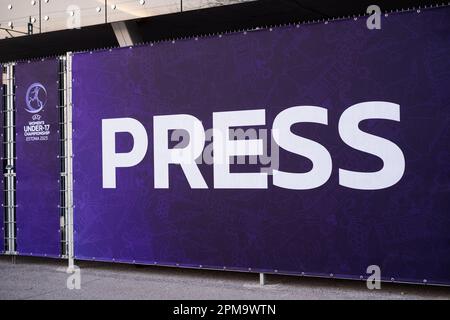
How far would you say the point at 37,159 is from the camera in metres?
7.91

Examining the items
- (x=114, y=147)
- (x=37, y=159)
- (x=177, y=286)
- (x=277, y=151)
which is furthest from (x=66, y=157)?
(x=277, y=151)

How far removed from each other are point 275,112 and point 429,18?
1.85m

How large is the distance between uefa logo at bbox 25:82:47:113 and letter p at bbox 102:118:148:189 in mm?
1090

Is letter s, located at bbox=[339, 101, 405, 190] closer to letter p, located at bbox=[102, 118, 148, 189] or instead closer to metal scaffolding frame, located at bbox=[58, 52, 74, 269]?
letter p, located at bbox=[102, 118, 148, 189]

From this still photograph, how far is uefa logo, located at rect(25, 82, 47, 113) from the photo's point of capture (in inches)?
311

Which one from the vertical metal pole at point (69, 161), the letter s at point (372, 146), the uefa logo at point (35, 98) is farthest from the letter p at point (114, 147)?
the letter s at point (372, 146)

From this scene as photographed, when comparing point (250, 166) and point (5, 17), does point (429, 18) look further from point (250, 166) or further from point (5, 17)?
point (5, 17)

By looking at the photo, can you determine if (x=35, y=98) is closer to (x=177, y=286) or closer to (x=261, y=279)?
(x=177, y=286)

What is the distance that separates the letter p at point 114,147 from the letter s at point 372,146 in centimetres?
251

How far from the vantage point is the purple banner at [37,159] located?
777cm

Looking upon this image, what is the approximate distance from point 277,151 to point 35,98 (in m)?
3.63

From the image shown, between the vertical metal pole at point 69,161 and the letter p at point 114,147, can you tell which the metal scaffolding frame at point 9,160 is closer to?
the vertical metal pole at point 69,161

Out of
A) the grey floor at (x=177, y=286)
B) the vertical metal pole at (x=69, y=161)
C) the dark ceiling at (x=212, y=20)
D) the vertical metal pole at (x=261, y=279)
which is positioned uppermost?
the dark ceiling at (x=212, y=20)

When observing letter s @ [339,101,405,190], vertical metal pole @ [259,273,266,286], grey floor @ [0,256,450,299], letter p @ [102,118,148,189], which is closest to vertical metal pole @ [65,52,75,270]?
grey floor @ [0,256,450,299]
